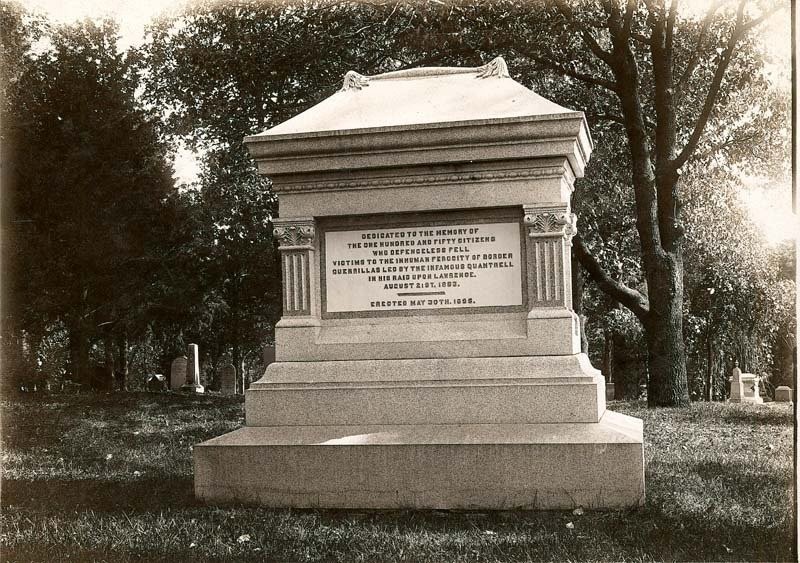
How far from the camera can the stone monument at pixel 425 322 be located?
224 inches

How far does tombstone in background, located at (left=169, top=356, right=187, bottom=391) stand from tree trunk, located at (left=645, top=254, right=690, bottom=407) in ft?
54.4

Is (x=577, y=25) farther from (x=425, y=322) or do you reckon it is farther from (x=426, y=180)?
(x=425, y=322)

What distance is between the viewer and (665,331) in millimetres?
14375

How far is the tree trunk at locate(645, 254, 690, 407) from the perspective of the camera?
14.3m

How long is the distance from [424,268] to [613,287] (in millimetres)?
9862

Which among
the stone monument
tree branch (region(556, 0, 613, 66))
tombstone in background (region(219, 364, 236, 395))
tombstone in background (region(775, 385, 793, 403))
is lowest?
tombstone in background (region(775, 385, 793, 403))

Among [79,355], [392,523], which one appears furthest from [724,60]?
[79,355]

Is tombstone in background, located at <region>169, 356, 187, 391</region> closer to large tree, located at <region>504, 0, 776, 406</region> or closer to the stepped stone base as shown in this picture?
large tree, located at <region>504, 0, 776, 406</region>

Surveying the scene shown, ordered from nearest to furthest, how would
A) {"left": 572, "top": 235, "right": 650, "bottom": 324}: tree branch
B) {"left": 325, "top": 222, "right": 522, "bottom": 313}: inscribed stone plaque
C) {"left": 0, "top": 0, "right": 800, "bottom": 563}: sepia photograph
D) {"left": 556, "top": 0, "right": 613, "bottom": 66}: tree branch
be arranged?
{"left": 0, "top": 0, "right": 800, "bottom": 563}: sepia photograph, {"left": 325, "top": 222, "right": 522, "bottom": 313}: inscribed stone plaque, {"left": 556, "top": 0, "right": 613, "bottom": 66}: tree branch, {"left": 572, "top": 235, "right": 650, "bottom": 324}: tree branch

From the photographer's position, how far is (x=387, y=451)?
18.9 feet

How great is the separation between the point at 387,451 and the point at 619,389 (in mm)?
24332

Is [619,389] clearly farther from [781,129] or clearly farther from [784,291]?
[781,129]

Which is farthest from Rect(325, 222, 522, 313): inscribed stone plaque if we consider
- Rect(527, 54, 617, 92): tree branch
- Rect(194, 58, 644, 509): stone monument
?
Rect(527, 54, 617, 92): tree branch

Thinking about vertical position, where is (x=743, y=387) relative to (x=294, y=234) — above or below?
below
